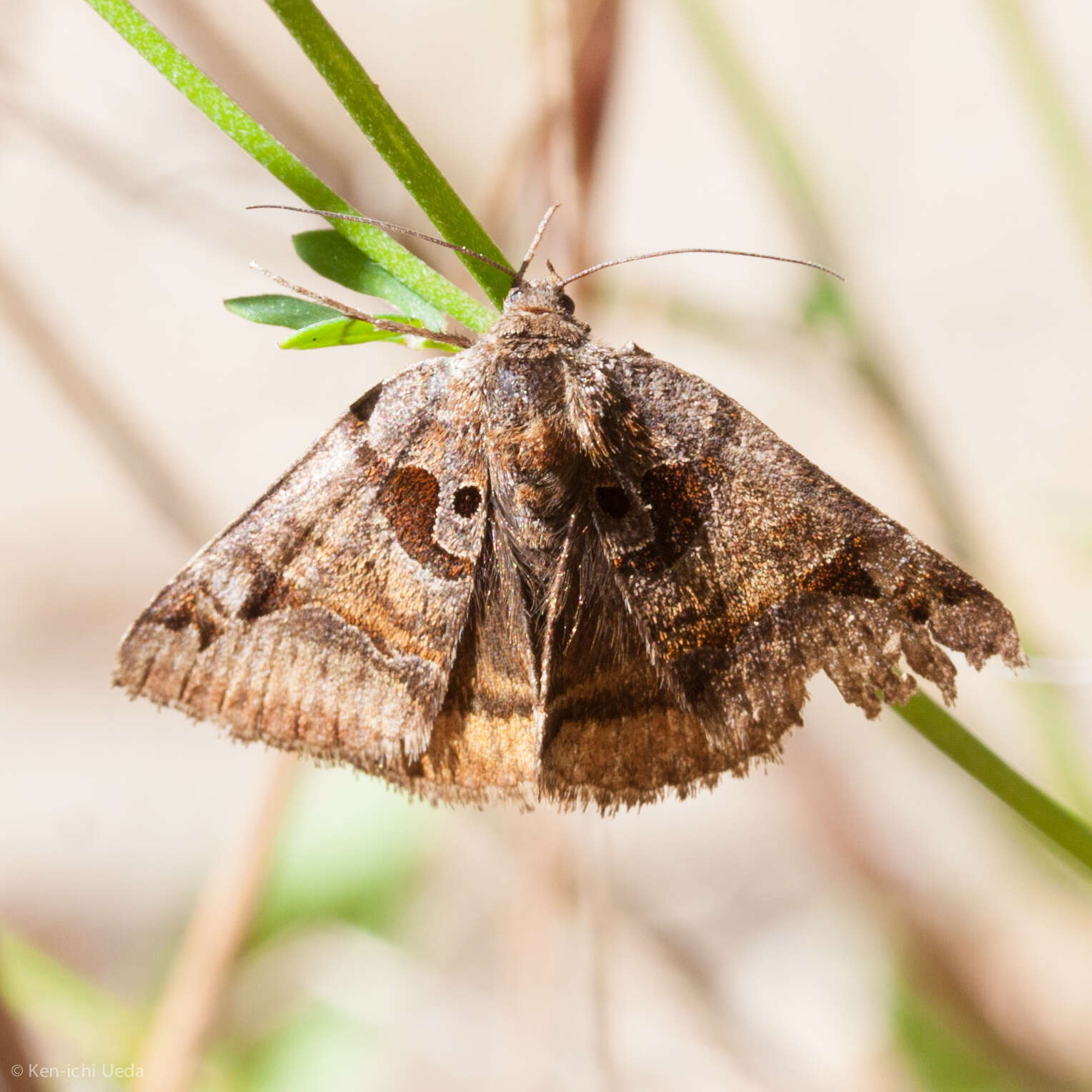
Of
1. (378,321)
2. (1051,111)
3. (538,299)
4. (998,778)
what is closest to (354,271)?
(378,321)

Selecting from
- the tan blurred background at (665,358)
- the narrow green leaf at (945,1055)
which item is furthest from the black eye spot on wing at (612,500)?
the narrow green leaf at (945,1055)

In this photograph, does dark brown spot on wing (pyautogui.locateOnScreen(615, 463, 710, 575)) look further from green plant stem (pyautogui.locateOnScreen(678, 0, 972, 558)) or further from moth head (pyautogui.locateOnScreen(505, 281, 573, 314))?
green plant stem (pyautogui.locateOnScreen(678, 0, 972, 558))

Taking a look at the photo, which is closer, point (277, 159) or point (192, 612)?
point (277, 159)

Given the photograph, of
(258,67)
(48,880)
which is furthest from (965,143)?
(48,880)

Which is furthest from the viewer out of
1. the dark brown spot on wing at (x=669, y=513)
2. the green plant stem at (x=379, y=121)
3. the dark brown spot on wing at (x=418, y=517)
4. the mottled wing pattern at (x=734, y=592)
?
the dark brown spot on wing at (x=418, y=517)

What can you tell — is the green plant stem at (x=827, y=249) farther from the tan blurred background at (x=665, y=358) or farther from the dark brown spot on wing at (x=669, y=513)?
the dark brown spot on wing at (x=669, y=513)

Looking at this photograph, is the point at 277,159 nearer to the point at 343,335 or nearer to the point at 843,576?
the point at 343,335

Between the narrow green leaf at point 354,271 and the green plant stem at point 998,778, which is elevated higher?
the narrow green leaf at point 354,271
